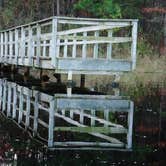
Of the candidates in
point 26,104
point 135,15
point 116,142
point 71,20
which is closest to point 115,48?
point 135,15

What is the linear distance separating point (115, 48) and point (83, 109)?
56.9ft

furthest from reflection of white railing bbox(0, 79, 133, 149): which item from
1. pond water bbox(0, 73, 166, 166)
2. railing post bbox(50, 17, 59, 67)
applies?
railing post bbox(50, 17, 59, 67)

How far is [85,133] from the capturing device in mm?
7941

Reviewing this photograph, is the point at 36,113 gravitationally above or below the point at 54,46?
below

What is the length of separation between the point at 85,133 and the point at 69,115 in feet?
A: 6.70

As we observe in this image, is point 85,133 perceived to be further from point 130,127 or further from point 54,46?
point 54,46

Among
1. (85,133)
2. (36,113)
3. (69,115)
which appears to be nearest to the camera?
(85,133)

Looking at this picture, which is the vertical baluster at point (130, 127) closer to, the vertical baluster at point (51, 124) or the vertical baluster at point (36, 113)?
the vertical baluster at point (51, 124)

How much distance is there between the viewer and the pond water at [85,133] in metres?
6.12

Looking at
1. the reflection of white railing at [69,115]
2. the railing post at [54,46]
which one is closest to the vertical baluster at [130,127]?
the reflection of white railing at [69,115]

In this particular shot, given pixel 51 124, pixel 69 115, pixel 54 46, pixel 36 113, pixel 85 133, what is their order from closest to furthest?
1. pixel 85 133
2. pixel 51 124
3. pixel 36 113
4. pixel 69 115
5. pixel 54 46

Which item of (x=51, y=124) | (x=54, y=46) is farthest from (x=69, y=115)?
(x=54, y=46)

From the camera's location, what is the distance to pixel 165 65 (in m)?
25.0

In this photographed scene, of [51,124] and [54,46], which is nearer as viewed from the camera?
[51,124]
